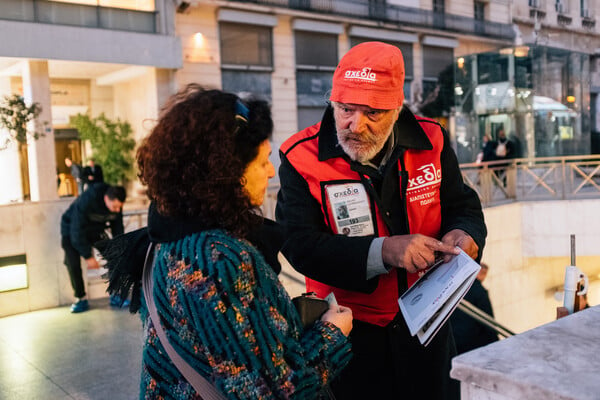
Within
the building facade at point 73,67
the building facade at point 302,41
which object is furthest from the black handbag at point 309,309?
the building facade at point 302,41

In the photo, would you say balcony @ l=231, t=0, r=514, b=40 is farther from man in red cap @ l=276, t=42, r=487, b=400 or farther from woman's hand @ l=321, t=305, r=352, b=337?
woman's hand @ l=321, t=305, r=352, b=337

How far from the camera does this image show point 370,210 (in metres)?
2.04

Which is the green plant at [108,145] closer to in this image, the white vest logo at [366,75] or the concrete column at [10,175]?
the concrete column at [10,175]

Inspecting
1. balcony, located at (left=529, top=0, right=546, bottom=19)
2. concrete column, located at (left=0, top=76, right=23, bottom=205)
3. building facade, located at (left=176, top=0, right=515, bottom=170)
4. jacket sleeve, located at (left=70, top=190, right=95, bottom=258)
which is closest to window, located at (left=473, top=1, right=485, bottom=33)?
building facade, located at (left=176, top=0, right=515, bottom=170)

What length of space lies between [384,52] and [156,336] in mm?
1142

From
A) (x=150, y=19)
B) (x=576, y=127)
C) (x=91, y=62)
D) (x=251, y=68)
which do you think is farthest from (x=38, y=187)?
(x=576, y=127)

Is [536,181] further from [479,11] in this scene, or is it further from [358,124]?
[479,11]

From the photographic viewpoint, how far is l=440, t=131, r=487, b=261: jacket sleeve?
7.11 ft

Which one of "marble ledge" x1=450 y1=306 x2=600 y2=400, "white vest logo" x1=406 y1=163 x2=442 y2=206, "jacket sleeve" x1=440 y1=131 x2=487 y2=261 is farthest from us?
"jacket sleeve" x1=440 y1=131 x2=487 y2=261

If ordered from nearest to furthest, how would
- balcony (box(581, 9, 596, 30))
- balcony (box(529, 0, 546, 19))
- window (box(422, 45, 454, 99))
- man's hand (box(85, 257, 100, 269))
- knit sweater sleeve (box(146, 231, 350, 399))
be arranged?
1. knit sweater sleeve (box(146, 231, 350, 399))
2. man's hand (box(85, 257, 100, 269))
3. window (box(422, 45, 454, 99))
4. balcony (box(581, 9, 596, 30))
5. balcony (box(529, 0, 546, 19))

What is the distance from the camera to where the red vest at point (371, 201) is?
2.05 m

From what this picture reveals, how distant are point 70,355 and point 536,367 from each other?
507 centimetres

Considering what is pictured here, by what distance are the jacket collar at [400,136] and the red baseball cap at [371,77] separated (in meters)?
0.12

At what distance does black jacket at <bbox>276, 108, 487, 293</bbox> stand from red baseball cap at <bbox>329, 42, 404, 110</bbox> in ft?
0.46
